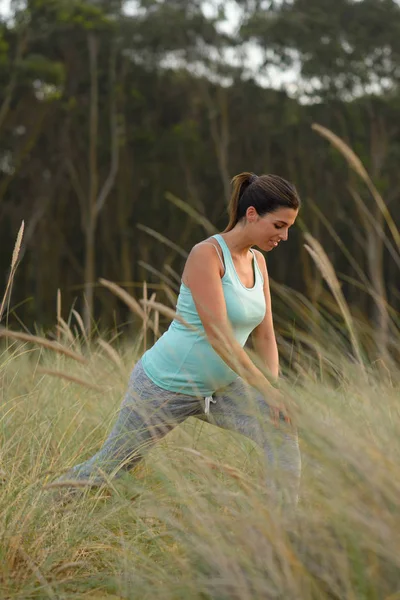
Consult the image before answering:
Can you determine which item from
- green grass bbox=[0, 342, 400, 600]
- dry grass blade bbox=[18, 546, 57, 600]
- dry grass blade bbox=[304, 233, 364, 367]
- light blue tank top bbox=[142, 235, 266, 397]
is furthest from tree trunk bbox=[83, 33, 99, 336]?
dry grass blade bbox=[304, 233, 364, 367]

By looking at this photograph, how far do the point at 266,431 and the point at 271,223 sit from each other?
131 cm

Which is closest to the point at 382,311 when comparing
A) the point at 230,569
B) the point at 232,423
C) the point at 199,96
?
the point at 232,423

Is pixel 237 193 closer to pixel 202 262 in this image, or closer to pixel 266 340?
pixel 202 262

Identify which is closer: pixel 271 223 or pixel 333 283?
pixel 333 283

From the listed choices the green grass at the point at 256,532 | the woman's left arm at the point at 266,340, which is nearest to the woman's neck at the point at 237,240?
the woman's left arm at the point at 266,340

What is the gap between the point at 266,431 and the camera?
2.55m

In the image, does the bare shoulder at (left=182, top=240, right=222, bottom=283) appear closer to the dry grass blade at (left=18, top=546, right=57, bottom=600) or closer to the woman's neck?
the woman's neck

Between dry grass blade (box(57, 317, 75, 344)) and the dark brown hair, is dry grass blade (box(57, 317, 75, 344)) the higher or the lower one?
the lower one

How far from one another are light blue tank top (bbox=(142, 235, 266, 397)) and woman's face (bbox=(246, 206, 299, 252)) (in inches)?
5.0

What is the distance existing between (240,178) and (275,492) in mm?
1641

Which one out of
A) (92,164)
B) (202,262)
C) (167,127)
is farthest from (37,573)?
(167,127)

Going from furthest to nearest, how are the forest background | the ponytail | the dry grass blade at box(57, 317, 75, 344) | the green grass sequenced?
the forest background < the dry grass blade at box(57, 317, 75, 344) < the ponytail < the green grass

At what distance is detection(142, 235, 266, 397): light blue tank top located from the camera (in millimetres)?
3689

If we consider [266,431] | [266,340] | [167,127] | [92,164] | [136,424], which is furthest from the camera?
[167,127]
